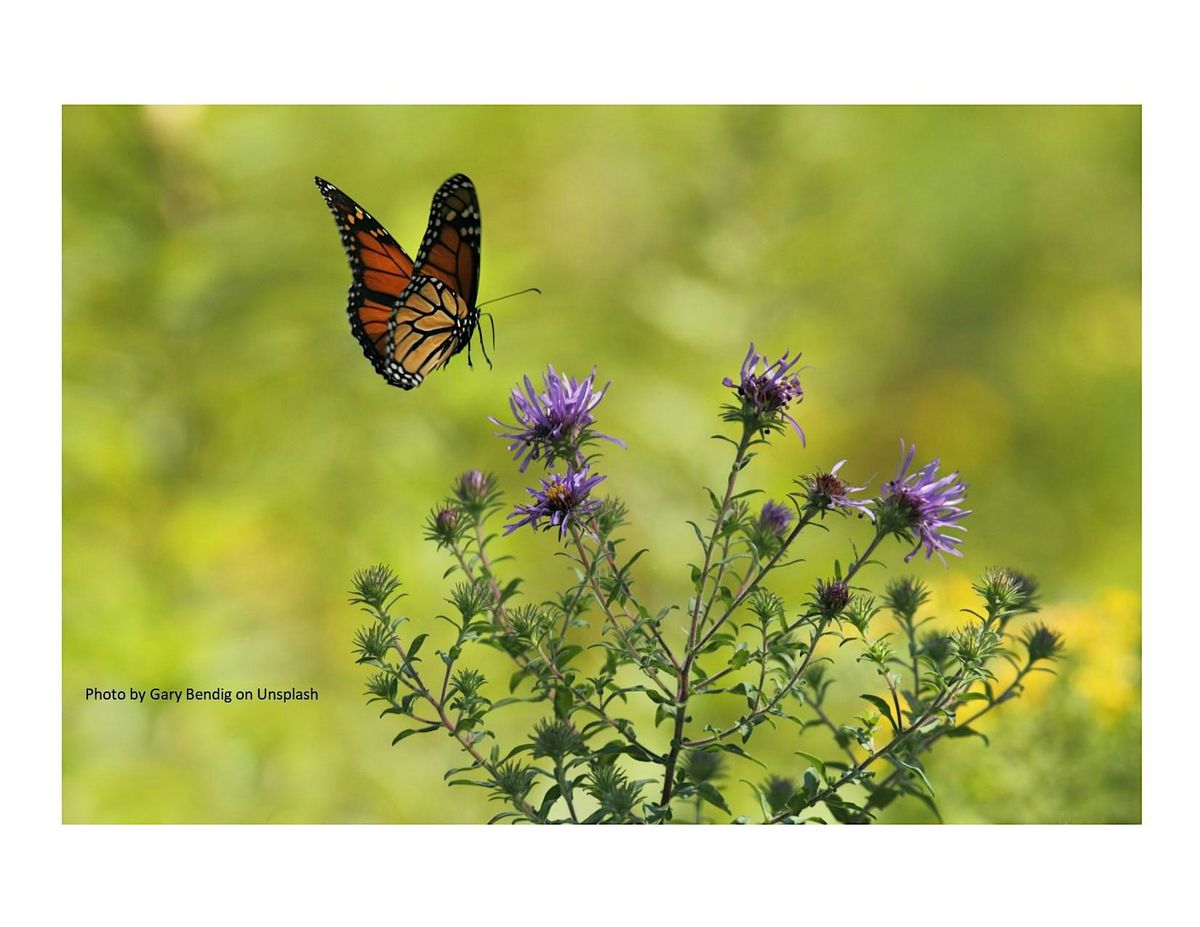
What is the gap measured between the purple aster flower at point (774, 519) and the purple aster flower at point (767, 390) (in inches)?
6.0

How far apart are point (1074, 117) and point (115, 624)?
299 centimetres

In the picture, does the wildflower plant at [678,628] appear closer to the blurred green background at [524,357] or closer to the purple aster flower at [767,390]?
the purple aster flower at [767,390]

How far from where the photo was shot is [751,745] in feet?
11.0

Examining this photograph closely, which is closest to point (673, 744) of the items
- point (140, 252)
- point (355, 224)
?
point (355, 224)

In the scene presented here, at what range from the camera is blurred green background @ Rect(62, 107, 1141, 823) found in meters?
3.22

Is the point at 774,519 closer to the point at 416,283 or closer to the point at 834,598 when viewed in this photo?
the point at 834,598

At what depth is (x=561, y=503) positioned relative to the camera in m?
1.75

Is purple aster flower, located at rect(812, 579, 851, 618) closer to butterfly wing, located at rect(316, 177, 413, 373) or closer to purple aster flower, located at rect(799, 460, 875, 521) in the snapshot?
purple aster flower, located at rect(799, 460, 875, 521)

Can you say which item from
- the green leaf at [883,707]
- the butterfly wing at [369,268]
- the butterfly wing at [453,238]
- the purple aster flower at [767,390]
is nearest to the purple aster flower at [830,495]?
the purple aster flower at [767,390]

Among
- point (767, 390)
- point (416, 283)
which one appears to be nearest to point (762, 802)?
point (767, 390)

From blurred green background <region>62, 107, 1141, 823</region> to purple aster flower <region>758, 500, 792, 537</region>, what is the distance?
1.38m

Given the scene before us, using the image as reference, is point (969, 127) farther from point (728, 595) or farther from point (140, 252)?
point (140, 252)

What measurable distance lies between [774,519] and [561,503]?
0.36 metres

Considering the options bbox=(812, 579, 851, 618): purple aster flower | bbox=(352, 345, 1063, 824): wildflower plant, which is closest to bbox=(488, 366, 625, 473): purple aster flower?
bbox=(352, 345, 1063, 824): wildflower plant
